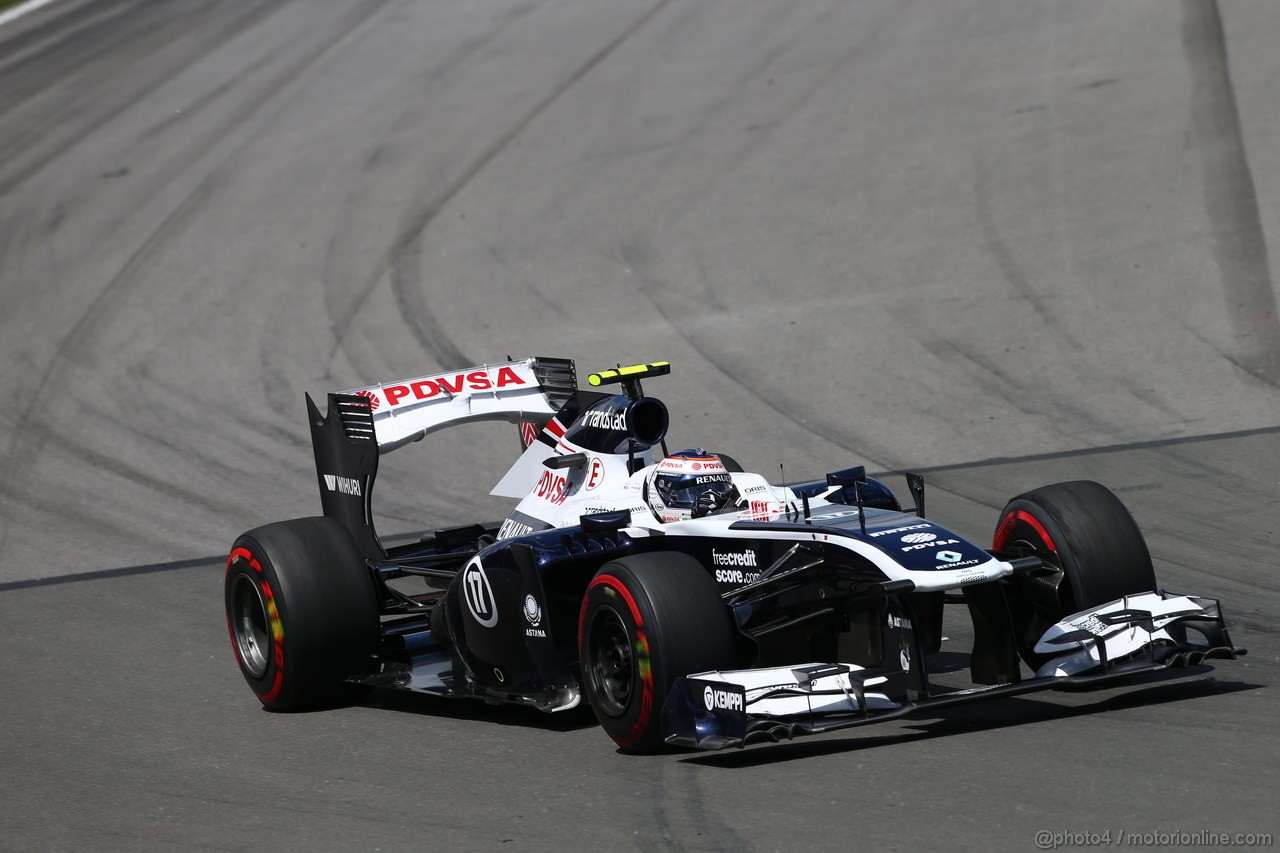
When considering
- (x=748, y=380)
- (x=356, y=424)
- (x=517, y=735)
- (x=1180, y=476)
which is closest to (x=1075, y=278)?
(x=748, y=380)

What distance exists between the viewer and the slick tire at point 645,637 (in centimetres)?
705

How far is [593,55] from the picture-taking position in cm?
2594

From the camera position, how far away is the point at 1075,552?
776cm

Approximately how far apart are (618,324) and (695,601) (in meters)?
10.3

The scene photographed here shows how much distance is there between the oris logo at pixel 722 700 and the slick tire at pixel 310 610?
239 cm

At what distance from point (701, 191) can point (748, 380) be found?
5.59 meters

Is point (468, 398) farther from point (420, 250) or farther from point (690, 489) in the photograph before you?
point (420, 250)

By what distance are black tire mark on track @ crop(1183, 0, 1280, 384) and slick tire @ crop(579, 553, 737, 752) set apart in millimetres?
9108

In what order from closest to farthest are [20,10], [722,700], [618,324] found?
[722,700]
[618,324]
[20,10]

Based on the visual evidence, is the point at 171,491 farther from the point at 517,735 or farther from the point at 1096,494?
the point at 1096,494

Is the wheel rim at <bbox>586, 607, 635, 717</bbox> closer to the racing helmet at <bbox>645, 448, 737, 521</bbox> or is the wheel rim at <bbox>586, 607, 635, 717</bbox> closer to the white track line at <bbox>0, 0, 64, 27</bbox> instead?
the racing helmet at <bbox>645, 448, 737, 521</bbox>

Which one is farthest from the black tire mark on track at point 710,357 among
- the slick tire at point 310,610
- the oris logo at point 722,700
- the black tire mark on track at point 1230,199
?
the oris logo at point 722,700

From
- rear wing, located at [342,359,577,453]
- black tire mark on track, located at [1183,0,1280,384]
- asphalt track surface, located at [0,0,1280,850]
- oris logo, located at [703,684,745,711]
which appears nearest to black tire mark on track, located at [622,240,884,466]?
asphalt track surface, located at [0,0,1280,850]

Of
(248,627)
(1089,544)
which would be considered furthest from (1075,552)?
(248,627)
